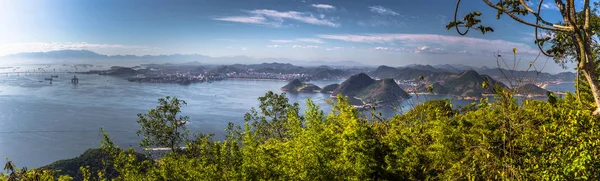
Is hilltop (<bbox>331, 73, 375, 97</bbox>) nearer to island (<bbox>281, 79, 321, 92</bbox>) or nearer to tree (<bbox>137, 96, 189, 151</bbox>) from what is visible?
island (<bbox>281, 79, 321, 92</bbox>)

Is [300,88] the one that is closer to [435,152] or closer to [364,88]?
[364,88]

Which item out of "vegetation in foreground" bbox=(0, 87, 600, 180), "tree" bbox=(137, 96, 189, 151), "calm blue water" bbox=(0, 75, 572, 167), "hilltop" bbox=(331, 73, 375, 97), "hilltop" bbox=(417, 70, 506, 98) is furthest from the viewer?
"hilltop" bbox=(331, 73, 375, 97)

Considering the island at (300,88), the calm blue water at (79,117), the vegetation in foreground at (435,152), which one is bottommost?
the calm blue water at (79,117)

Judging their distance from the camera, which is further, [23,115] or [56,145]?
[23,115]

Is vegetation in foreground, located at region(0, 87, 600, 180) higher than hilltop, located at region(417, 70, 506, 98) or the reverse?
higher

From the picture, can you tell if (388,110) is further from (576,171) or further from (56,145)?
(576,171)

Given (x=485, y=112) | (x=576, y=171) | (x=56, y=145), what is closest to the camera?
(x=576, y=171)

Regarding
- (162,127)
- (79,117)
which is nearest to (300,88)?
(79,117)

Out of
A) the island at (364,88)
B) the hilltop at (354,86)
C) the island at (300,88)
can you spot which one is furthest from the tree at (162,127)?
the island at (300,88)

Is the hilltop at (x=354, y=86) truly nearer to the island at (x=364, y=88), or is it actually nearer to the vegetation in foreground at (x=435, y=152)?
the island at (x=364, y=88)

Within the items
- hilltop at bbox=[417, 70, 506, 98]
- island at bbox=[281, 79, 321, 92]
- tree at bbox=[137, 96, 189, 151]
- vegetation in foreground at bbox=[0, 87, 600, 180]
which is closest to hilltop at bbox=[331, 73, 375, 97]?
island at bbox=[281, 79, 321, 92]

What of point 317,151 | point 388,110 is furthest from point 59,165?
point 388,110
